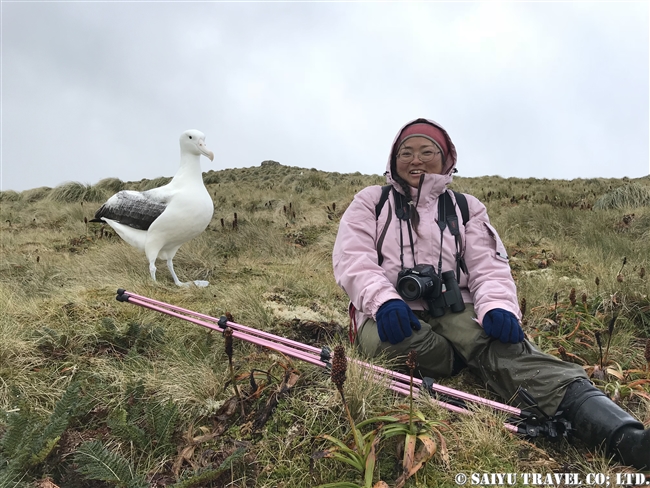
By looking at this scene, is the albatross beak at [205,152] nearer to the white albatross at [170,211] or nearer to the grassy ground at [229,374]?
the white albatross at [170,211]

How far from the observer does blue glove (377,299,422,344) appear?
92.4 inches

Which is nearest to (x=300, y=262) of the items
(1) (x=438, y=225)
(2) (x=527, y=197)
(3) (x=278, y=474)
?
(1) (x=438, y=225)

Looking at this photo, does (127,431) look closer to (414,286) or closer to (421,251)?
(414,286)

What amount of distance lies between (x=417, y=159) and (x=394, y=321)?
111 cm

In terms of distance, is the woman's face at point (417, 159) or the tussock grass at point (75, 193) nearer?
the woman's face at point (417, 159)

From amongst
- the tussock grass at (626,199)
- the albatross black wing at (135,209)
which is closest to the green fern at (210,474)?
the albatross black wing at (135,209)

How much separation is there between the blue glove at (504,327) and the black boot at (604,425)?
13.0 inches

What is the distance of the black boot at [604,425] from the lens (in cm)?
180

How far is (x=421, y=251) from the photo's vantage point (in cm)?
273

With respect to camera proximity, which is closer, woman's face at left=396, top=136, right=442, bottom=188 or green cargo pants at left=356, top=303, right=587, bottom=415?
green cargo pants at left=356, top=303, right=587, bottom=415

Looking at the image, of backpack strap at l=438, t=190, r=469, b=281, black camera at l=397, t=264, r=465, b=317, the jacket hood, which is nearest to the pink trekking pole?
black camera at l=397, t=264, r=465, b=317

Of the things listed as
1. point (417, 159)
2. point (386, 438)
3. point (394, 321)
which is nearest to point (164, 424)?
point (386, 438)

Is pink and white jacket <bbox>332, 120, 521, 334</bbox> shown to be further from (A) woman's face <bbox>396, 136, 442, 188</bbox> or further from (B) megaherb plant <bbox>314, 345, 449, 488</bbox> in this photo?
(B) megaherb plant <bbox>314, 345, 449, 488</bbox>

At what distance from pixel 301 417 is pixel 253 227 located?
536 cm
